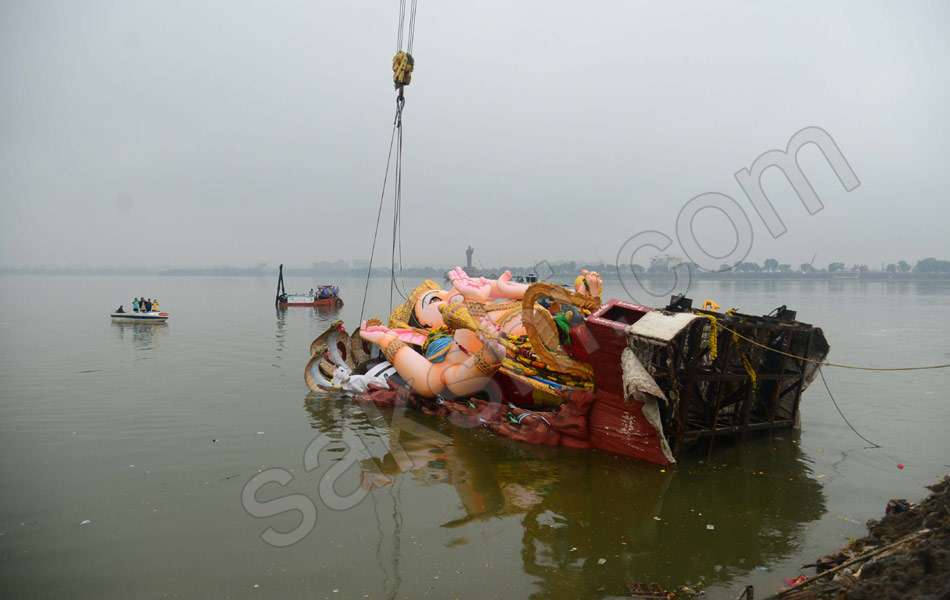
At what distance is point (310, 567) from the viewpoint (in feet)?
14.2

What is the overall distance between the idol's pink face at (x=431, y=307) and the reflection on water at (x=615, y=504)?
287 centimetres

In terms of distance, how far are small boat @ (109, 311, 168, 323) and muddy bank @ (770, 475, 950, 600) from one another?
26886mm

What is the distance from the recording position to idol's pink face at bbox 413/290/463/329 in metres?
10.2

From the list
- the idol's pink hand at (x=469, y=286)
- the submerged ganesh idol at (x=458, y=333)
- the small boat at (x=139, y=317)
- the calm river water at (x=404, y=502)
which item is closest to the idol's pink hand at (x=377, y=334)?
the submerged ganesh idol at (x=458, y=333)

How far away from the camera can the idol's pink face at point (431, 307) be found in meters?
10.2

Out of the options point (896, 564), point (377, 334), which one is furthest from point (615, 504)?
point (377, 334)

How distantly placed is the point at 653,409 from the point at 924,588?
3.31 metres

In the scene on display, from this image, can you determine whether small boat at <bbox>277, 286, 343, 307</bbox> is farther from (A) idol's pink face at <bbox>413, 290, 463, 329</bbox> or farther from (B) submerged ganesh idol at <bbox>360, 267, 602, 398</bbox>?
(A) idol's pink face at <bbox>413, 290, 463, 329</bbox>

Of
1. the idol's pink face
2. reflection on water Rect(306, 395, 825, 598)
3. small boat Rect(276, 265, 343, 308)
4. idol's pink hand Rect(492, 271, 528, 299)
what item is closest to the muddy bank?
reflection on water Rect(306, 395, 825, 598)

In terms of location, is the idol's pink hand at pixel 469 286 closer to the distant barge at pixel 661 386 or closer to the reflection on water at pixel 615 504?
the distant barge at pixel 661 386

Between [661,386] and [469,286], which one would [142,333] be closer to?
[469,286]

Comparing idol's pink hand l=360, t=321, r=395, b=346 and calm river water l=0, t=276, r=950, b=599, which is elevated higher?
idol's pink hand l=360, t=321, r=395, b=346

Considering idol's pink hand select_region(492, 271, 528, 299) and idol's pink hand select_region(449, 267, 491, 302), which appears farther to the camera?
idol's pink hand select_region(492, 271, 528, 299)

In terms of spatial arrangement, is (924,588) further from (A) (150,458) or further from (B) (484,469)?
(A) (150,458)
